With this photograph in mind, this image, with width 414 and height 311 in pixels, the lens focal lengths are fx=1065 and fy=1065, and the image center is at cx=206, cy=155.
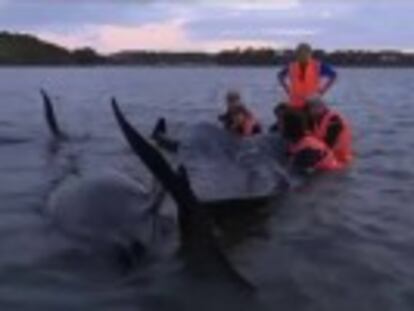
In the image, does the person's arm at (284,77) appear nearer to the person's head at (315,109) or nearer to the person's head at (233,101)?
the person's head at (315,109)

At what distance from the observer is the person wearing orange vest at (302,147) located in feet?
67.3

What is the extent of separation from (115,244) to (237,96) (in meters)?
7.81

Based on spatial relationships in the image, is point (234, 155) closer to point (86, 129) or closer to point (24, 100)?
point (86, 129)

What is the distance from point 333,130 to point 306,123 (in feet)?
3.06

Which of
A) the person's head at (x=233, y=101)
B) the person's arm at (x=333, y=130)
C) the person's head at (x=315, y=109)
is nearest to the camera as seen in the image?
the person's head at (x=233, y=101)

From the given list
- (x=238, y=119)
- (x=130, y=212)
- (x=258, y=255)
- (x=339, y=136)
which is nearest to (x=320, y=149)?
(x=339, y=136)

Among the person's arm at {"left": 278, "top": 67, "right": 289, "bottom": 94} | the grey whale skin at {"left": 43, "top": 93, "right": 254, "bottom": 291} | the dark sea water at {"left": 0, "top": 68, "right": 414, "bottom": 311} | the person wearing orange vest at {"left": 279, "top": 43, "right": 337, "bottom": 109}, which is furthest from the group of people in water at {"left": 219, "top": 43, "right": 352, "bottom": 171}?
the grey whale skin at {"left": 43, "top": 93, "right": 254, "bottom": 291}

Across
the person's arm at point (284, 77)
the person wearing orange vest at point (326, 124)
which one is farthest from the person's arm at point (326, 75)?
the person wearing orange vest at point (326, 124)

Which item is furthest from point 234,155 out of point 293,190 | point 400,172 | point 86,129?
point 86,129

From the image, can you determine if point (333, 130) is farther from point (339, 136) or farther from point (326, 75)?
point (326, 75)

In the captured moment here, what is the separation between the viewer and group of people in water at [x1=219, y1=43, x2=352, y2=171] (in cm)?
2072

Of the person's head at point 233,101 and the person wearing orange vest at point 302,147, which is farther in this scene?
the person's head at point 233,101

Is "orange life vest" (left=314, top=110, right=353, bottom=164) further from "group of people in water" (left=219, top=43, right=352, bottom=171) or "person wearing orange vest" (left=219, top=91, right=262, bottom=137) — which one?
"person wearing orange vest" (left=219, top=91, right=262, bottom=137)

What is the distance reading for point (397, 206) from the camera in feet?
62.2
